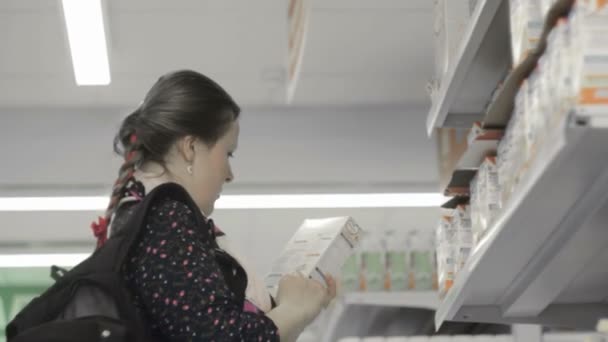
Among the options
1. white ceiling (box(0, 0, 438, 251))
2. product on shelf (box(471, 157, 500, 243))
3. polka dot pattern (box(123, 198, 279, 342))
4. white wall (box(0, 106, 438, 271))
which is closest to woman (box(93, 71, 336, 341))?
polka dot pattern (box(123, 198, 279, 342))

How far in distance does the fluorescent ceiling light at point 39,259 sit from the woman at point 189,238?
5730 mm

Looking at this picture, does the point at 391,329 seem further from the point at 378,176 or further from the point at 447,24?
the point at 447,24

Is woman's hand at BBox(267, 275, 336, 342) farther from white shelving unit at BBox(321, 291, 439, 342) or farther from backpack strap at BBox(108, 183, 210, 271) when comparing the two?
white shelving unit at BBox(321, 291, 439, 342)

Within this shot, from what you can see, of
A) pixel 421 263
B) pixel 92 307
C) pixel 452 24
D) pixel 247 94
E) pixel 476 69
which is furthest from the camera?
pixel 247 94

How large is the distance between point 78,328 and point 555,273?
1.19m

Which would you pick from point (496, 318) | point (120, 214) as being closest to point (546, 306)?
point (496, 318)

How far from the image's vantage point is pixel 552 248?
2393 mm

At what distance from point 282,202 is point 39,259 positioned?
190 cm

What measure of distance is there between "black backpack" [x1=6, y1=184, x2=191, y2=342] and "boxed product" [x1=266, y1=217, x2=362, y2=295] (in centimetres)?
57

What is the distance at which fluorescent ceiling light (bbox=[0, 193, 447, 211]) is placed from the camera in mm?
7820

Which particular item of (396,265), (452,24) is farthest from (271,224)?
(452,24)

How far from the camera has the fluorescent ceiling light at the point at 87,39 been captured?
17.3ft

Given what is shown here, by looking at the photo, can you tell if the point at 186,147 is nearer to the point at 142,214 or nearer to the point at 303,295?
the point at 142,214

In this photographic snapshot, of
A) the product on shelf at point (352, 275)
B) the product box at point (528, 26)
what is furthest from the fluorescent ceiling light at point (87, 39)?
the product box at point (528, 26)
